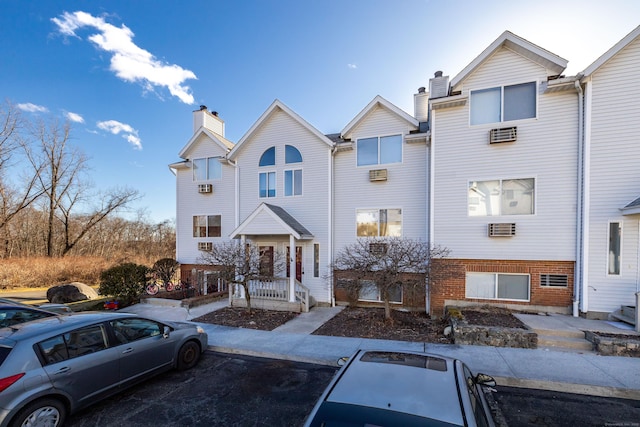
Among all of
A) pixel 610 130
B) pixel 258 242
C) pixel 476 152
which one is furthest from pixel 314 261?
pixel 610 130

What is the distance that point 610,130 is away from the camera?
8.00 meters

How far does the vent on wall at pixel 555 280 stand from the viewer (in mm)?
8430

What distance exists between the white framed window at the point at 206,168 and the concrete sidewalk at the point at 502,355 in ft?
24.9

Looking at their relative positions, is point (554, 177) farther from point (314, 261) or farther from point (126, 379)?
point (126, 379)

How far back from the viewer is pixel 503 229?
880 centimetres

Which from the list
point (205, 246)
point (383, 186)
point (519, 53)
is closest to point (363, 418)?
point (383, 186)

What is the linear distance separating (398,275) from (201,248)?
32.6 ft

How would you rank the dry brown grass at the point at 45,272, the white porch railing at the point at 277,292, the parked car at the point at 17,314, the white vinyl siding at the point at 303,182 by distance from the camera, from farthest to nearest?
the dry brown grass at the point at 45,272, the white vinyl siding at the point at 303,182, the white porch railing at the point at 277,292, the parked car at the point at 17,314

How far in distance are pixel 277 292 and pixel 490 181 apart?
860 centimetres

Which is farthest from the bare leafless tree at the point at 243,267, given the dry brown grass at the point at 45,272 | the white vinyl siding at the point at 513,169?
the dry brown grass at the point at 45,272

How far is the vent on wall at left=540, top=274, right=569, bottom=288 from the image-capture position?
843 centimetres

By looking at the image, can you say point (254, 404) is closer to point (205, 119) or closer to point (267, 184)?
point (267, 184)

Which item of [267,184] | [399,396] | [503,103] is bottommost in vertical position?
[399,396]

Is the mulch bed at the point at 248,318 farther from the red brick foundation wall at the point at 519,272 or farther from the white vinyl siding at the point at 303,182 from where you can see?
the red brick foundation wall at the point at 519,272
